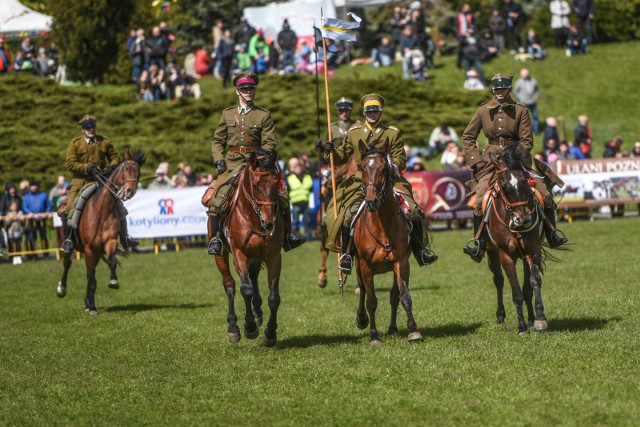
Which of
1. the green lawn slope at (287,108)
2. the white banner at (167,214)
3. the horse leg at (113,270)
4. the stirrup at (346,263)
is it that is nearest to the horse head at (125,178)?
the horse leg at (113,270)

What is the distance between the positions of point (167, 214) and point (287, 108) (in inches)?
452

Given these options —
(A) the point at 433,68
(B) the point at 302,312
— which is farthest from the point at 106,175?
(A) the point at 433,68

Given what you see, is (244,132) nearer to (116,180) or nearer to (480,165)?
(480,165)

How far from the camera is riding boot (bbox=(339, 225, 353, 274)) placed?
14703 millimetres

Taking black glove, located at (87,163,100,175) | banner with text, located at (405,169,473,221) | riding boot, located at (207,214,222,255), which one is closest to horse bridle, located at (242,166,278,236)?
riding boot, located at (207,214,222,255)

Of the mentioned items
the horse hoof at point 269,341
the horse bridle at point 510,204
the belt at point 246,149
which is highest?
the belt at point 246,149

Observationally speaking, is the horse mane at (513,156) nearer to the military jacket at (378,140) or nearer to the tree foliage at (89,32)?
the military jacket at (378,140)

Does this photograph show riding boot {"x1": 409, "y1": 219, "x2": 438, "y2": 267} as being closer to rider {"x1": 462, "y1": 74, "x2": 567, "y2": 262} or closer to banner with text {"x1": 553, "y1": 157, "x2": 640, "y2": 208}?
rider {"x1": 462, "y1": 74, "x2": 567, "y2": 262}

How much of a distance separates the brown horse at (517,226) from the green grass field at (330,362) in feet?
1.66

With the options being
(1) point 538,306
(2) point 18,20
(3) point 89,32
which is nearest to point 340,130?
(1) point 538,306

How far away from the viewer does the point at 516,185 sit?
14.5 meters

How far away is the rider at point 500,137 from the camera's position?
1556cm

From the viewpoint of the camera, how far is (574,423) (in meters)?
9.62

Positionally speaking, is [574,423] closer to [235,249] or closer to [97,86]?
[235,249]
